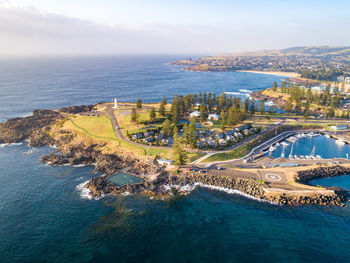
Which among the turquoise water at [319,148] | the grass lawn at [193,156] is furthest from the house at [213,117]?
the grass lawn at [193,156]

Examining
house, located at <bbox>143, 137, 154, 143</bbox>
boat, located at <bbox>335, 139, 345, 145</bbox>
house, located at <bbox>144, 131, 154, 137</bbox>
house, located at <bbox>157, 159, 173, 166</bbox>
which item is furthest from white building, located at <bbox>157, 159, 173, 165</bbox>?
boat, located at <bbox>335, 139, 345, 145</bbox>

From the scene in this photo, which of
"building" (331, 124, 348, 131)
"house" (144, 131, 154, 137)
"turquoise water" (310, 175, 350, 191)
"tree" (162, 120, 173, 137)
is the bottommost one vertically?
"turquoise water" (310, 175, 350, 191)

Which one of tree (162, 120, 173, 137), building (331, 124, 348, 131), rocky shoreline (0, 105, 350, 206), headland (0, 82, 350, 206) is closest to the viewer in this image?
rocky shoreline (0, 105, 350, 206)

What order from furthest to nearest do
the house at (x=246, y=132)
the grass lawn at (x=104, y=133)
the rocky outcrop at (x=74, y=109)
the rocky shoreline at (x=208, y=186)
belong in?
the rocky outcrop at (x=74, y=109)
the house at (x=246, y=132)
the grass lawn at (x=104, y=133)
the rocky shoreline at (x=208, y=186)

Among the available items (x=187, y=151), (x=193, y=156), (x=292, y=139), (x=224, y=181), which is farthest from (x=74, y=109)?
(x=292, y=139)

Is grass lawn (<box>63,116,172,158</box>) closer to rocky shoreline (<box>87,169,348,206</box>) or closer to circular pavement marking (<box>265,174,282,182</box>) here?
rocky shoreline (<box>87,169,348,206</box>)

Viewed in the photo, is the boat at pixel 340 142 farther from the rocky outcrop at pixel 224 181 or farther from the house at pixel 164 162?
the house at pixel 164 162

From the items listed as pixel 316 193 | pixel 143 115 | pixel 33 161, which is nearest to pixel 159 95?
pixel 143 115
